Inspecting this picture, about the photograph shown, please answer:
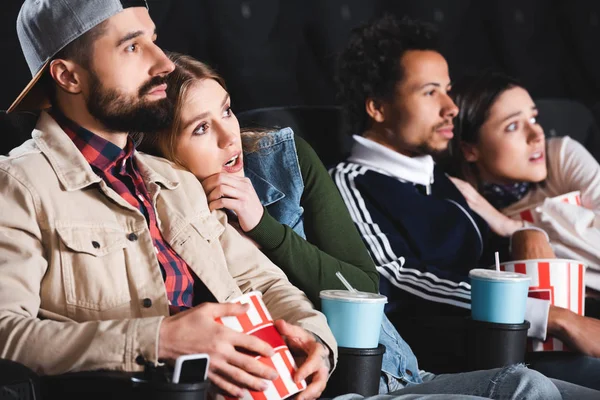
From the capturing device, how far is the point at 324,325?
1681 millimetres

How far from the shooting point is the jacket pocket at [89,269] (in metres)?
1.54

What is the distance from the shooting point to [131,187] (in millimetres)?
1732

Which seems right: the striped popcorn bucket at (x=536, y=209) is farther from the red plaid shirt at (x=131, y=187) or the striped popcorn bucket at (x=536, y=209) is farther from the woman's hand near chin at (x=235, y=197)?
the red plaid shirt at (x=131, y=187)

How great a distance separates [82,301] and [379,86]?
1374 mm

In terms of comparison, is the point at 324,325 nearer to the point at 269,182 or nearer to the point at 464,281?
the point at 269,182

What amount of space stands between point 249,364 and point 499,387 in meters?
0.55

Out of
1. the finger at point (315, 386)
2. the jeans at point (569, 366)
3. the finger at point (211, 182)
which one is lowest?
the jeans at point (569, 366)

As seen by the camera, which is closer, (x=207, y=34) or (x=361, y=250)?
(x=361, y=250)

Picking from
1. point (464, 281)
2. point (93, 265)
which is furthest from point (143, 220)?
point (464, 281)

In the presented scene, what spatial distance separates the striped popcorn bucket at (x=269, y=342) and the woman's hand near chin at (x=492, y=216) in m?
1.25

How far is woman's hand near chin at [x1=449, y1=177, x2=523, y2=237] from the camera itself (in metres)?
2.65

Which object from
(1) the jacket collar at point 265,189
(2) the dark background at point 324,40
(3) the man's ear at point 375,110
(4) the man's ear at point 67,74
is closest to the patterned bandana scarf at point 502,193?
(3) the man's ear at point 375,110

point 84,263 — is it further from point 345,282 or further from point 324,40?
point 324,40

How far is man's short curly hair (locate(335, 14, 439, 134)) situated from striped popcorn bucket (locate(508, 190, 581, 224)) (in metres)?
0.53
